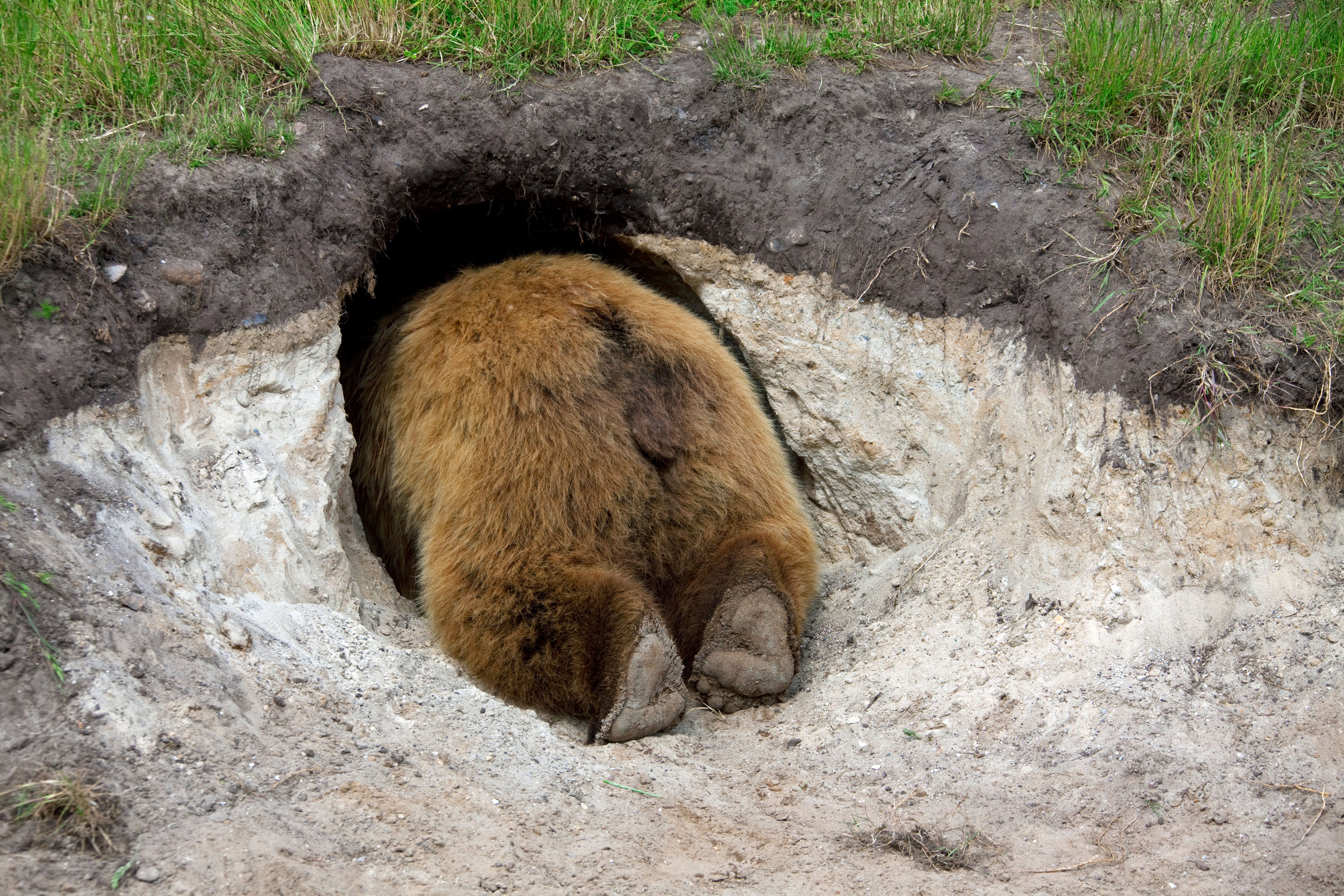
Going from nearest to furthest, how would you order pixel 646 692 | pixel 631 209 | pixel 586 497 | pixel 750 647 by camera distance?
pixel 646 692 < pixel 750 647 < pixel 586 497 < pixel 631 209

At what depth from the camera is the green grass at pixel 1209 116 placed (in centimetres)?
333

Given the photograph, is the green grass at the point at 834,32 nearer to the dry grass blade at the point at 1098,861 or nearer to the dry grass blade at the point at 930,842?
the dry grass blade at the point at 930,842

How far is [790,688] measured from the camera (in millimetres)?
3504

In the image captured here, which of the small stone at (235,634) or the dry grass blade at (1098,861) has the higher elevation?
the small stone at (235,634)

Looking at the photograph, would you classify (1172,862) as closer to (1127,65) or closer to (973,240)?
(973,240)

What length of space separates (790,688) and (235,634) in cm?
188

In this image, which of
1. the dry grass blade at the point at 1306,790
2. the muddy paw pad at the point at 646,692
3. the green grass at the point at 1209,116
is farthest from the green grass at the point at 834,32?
the dry grass blade at the point at 1306,790

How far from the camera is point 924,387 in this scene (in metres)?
3.98

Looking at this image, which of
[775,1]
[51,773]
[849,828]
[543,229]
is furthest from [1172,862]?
[775,1]

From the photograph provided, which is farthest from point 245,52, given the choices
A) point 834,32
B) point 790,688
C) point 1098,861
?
point 1098,861

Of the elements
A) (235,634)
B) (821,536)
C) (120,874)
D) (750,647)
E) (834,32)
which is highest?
(834,32)

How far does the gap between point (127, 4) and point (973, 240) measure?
11.4 ft

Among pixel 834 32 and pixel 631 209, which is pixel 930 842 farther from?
pixel 834 32

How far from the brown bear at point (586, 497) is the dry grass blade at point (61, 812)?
4.41ft
